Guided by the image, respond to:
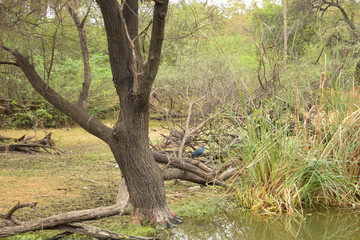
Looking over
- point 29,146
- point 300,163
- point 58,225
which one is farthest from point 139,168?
point 29,146

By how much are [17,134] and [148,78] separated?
888cm

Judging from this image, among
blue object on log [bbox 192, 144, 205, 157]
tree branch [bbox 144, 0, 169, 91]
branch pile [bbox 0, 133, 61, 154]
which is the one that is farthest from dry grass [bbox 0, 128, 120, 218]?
tree branch [bbox 144, 0, 169, 91]

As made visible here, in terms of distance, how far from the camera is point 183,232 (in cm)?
352

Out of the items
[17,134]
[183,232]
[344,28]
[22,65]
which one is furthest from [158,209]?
[344,28]

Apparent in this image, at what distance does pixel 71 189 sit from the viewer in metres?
5.08

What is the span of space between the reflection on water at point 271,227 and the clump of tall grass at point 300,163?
6.1 inches

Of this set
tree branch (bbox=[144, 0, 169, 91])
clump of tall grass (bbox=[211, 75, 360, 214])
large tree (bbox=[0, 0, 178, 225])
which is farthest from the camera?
clump of tall grass (bbox=[211, 75, 360, 214])

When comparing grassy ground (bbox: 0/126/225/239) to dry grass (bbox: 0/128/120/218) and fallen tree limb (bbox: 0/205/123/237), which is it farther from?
fallen tree limb (bbox: 0/205/123/237)

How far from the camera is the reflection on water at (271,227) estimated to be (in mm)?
3461

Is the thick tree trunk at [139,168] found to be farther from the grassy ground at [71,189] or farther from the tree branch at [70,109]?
the tree branch at [70,109]

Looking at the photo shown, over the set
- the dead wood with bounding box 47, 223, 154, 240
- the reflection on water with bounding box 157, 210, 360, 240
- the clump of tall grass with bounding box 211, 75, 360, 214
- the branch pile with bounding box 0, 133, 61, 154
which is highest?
the clump of tall grass with bounding box 211, 75, 360, 214

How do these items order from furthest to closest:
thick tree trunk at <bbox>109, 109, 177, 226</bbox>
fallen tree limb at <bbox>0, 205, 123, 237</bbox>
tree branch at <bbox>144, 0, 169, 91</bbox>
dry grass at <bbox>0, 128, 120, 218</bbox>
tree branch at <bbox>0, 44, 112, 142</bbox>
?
dry grass at <bbox>0, 128, 120, 218</bbox>, tree branch at <bbox>0, 44, 112, 142</bbox>, thick tree trunk at <bbox>109, 109, 177, 226</bbox>, fallen tree limb at <bbox>0, 205, 123, 237</bbox>, tree branch at <bbox>144, 0, 169, 91</bbox>

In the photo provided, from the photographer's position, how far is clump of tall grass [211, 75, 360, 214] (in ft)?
13.2

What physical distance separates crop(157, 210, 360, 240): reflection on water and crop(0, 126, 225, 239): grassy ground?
0.30 metres
